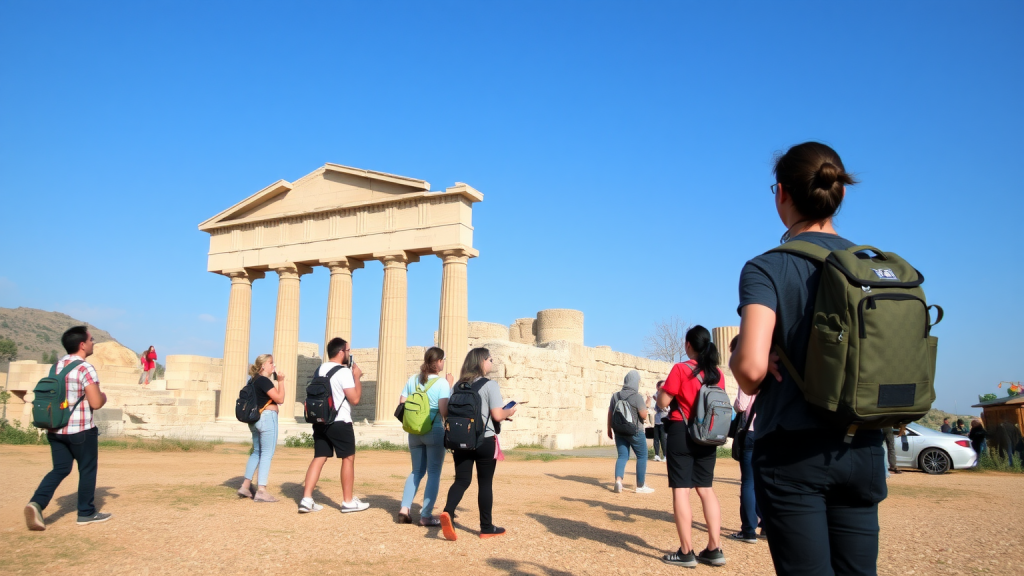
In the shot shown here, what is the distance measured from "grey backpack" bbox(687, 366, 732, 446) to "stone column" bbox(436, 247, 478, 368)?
15614 mm

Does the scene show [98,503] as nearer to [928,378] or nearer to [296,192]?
[928,378]

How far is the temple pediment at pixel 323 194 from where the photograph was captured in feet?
73.5

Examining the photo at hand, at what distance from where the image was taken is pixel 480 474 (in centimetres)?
611

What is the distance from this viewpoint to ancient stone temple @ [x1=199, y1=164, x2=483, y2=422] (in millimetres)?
21281

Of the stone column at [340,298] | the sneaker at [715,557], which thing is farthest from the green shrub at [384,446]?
the sneaker at [715,557]

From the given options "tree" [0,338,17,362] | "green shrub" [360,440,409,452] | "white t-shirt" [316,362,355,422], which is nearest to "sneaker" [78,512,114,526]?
"white t-shirt" [316,362,355,422]

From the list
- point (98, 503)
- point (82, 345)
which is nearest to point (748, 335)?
point (82, 345)

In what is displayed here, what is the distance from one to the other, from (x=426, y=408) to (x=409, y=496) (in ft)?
3.26

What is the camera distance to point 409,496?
6.73m

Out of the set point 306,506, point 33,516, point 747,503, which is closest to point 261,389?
point 306,506

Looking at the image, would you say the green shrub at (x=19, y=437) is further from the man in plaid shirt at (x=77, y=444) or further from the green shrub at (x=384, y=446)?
the man in plaid shirt at (x=77, y=444)

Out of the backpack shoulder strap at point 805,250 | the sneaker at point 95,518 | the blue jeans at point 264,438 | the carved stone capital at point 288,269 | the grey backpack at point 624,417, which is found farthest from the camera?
the carved stone capital at point 288,269

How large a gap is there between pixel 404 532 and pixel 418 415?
1.08m

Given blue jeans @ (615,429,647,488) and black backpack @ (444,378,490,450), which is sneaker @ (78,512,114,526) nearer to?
black backpack @ (444,378,490,450)
